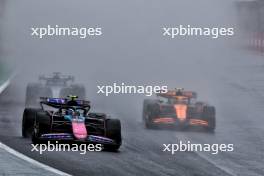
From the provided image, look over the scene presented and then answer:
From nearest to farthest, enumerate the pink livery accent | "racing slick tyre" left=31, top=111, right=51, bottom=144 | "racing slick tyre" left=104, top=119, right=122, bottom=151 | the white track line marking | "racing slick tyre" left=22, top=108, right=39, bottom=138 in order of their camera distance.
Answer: the white track line marking
the pink livery accent
"racing slick tyre" left=31, top=111, right=51, bottom=144
"racing slick tyre" left=104, top=119, right=122, bottom=151
"racing slick tyre" left=22, top=108, right=39, bottom=138

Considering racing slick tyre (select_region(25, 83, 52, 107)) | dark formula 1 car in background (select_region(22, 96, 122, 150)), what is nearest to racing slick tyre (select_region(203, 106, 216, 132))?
dark formula 1 car in background (select_region(22, 96, 122, 150))

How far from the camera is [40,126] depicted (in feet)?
55.5

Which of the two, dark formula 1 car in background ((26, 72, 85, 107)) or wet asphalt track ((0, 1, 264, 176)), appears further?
dark formula 1 car in background ((26, 72, 85, 107))

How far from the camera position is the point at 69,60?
128 feet

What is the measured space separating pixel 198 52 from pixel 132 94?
15.8m

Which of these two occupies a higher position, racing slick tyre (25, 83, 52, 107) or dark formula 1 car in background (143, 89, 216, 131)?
racing slick tyre (25, 83, 52, 107)

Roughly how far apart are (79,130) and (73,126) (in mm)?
180

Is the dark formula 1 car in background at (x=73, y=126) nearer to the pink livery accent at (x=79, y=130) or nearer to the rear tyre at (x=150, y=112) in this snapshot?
the pink livery accent at (x=79, y=130)

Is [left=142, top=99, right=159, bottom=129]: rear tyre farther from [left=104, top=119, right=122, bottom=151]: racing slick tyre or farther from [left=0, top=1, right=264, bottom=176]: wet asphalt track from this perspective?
[left=104, top=119, right=122, bottom=151]: racing slick tyre

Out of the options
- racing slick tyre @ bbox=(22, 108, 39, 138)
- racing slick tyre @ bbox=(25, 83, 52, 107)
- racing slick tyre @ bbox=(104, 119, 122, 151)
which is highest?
racing slick tyre @ bbox=(25, 83, 52, 107)

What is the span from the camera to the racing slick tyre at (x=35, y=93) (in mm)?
24328

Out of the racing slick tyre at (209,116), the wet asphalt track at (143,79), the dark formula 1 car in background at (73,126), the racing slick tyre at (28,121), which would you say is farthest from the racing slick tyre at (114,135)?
the racing slick tyre at (209,116)

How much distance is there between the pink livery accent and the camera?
16812 millimetres

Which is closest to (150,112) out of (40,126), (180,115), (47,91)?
(180,115)
